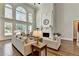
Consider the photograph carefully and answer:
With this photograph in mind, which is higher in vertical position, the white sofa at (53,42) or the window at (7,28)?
the window at (7,28)

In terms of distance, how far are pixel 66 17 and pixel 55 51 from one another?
85cm

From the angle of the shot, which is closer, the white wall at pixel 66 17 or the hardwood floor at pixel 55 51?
the hardwood floor at pixel 55 51

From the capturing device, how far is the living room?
257 centimetres

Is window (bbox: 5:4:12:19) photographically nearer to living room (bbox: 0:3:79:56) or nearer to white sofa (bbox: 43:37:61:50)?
living room (bbox: 0:3:79:56)

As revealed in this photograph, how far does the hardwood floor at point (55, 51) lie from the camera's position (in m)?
2.52

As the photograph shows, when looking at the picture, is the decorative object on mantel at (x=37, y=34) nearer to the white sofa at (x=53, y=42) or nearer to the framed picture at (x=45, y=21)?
the white sofa at (x=53, y=42)

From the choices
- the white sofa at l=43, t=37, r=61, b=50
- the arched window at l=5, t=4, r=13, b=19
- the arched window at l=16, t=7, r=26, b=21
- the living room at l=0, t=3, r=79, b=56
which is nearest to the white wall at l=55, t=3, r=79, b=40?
the living room at l=0, t=3, r=79, b=56

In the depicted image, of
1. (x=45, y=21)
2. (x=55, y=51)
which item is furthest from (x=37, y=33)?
(x=55, y=51)

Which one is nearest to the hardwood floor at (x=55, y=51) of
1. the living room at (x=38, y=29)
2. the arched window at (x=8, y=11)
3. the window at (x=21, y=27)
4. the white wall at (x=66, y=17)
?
the living room at (x=38, y=29)

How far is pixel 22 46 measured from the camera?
259cm

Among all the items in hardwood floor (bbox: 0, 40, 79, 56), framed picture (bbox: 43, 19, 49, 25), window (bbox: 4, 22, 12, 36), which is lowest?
hardwood floor (bbox: 0, 40, 79, 56)

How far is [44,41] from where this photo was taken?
8.73 ft

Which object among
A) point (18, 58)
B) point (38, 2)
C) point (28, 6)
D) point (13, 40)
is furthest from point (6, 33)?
point (38, 2)

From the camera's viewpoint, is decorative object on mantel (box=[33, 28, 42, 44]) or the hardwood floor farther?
decorative object on mantel (box=[33, 28, 42, 44])
